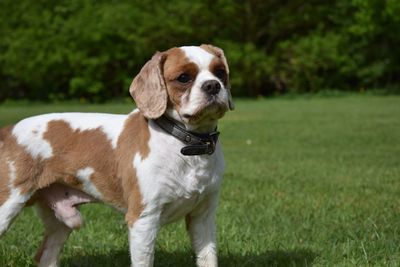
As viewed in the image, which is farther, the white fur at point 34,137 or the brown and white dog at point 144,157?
the white fur at point 34,137

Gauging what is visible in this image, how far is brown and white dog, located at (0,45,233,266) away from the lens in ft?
12.2

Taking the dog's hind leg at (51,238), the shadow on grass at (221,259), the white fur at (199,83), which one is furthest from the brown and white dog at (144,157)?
the shadow on grass at (221,259)

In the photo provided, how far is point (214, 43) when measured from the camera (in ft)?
110

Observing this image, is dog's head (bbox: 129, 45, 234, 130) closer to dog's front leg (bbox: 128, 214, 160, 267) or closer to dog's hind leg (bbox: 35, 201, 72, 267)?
dog's front leg (bbox: 128, 214, 160, 267)

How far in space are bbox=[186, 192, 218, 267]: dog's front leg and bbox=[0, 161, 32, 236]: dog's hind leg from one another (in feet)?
3.28

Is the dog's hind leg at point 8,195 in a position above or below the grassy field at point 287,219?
above

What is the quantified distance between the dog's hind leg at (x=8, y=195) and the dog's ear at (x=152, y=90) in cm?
86

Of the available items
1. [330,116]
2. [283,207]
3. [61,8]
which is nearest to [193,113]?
[283,207]

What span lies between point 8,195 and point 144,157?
876mm

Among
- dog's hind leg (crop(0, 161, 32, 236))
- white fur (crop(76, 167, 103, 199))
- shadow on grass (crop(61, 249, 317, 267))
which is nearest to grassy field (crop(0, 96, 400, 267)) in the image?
shadow on grass (crop(61, 249, 317, 267))

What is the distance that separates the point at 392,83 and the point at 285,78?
5.24 metres

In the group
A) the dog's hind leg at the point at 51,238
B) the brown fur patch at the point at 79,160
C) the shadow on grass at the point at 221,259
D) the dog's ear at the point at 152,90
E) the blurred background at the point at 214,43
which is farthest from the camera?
the blurred background at the point at 214,43

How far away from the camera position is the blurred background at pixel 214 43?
3200cm

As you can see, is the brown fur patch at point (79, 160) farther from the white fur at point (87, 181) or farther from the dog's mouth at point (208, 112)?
the dog's mouth at point (208, 112)
